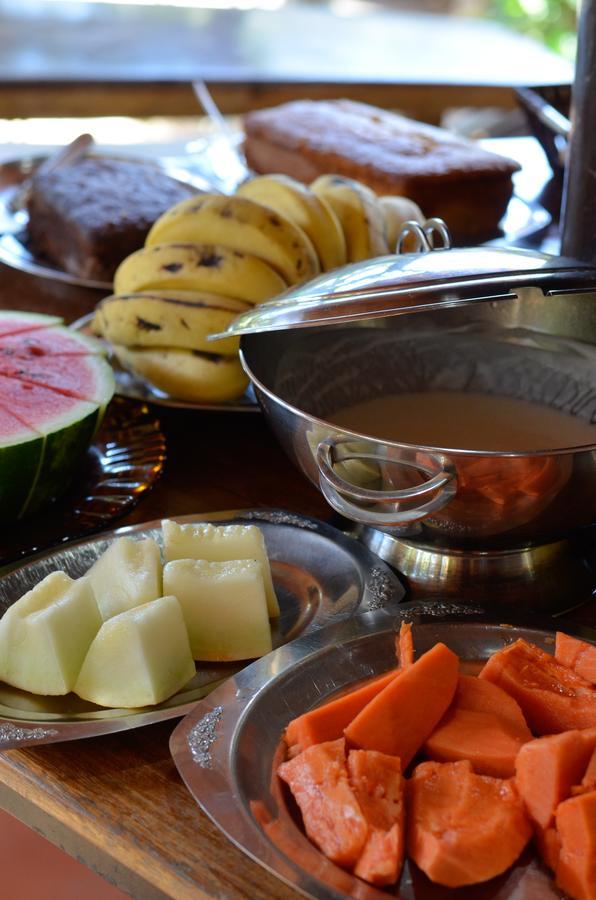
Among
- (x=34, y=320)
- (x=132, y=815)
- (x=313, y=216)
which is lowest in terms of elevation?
Result: (x=132, y=815)

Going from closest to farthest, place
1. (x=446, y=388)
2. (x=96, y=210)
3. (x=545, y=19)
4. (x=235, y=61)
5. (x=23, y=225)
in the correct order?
(x=446, y=388) < (x=96, y=210) < (x=23, y=225) < (x=235, y=61) < (x=545, y=19)

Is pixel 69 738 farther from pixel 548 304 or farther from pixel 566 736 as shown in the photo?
pixel 548 304

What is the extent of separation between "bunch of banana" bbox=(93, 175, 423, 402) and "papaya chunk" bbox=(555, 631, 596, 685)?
0.52 meters

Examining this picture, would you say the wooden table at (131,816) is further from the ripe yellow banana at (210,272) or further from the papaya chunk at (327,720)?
the ripe yellow banana at (210,272)

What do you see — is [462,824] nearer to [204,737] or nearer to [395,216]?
[204,737]

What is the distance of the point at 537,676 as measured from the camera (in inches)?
27.9

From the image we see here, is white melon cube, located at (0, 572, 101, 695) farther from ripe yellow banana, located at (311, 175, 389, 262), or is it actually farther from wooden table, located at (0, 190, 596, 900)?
ripe yellow banana, located at (311, 175, 389, 262)

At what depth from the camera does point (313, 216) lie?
125 centimetres

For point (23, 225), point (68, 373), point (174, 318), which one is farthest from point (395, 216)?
point (23, 225)

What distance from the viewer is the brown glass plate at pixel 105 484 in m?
0.97

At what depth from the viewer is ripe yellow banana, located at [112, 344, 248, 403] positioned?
1.12 m

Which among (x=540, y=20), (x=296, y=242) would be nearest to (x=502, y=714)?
(x=296, y=242)

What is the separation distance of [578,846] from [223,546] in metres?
0.37

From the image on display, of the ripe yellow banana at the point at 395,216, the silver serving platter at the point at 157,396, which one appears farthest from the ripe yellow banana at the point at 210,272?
the ripe yellow banana at the point at 395,216
